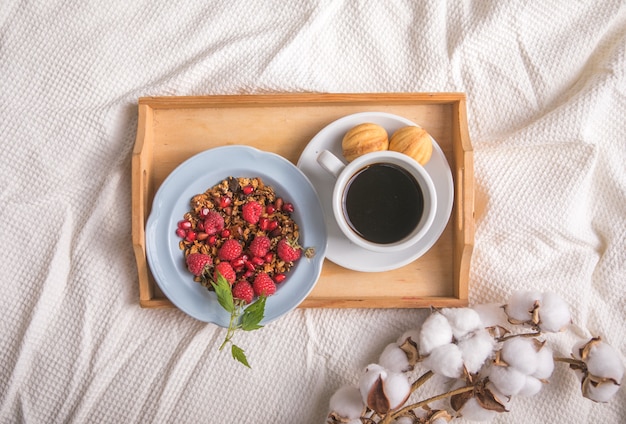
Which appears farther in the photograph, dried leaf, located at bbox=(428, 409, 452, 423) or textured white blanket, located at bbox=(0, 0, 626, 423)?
textured white blanket, located at bbox=(0, 0, 626, 423)

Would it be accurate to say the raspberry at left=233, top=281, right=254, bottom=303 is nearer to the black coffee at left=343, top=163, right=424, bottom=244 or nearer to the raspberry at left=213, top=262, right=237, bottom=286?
the raspberry at left=213, top=262, right=237, bottom=286

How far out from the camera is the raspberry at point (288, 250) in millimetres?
887

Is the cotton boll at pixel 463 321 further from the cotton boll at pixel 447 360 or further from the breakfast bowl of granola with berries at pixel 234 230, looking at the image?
the breakfast bowl of granola with berries at pixel 234 230

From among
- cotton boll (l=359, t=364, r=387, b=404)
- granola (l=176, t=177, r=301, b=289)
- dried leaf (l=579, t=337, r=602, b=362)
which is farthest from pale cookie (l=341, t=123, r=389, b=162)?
dried leaf (l=579, t=337, r=602, b=362)

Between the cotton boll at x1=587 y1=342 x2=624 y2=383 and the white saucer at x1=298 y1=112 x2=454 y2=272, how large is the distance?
0.31 metres

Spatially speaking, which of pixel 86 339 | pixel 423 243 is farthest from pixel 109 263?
pixel 423 243

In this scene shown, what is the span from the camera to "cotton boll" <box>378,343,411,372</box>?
887 millimetres

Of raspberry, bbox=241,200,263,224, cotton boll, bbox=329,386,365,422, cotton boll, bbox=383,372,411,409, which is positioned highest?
raspberry, bbox=241,200,263,224

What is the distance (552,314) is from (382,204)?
12.8 inches

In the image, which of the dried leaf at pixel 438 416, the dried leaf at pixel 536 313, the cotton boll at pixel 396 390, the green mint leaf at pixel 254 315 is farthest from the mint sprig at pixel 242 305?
the dried leaf at pixel 536 313

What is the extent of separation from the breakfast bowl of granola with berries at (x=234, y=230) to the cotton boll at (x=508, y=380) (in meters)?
0.32

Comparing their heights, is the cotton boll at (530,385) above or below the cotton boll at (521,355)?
below

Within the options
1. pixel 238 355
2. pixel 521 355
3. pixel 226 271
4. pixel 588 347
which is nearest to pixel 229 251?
pixel 226 271

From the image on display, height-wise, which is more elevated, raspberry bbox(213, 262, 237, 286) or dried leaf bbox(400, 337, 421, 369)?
raspberry bbox(213, 262, 237, 286)
